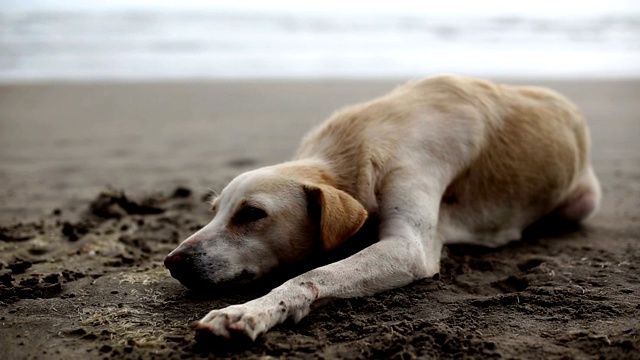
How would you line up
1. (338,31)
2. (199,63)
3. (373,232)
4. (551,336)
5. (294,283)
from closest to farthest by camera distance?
1. (551,336)
2. (294,283)
3. (373,232)
4. (199,63)
5. (338,31)

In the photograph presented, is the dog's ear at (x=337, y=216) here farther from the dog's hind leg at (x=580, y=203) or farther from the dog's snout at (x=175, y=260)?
the dog's hind leg at (x=580, y=203)

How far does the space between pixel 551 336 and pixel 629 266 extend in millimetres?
1343

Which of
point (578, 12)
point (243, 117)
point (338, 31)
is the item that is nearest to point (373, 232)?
point (243, 117)

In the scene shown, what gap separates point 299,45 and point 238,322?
17446 mm

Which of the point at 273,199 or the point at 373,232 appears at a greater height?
the point at 273,199

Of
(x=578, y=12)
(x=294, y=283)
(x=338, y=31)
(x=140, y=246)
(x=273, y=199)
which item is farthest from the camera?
(x=578, y=12)

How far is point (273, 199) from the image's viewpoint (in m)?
3.78

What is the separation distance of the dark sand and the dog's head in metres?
0.15

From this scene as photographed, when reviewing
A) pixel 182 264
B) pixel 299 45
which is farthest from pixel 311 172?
pixel 299 45

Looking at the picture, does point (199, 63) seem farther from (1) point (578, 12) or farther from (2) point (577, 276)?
(1) point (578, 12)

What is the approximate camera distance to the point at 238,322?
299cm

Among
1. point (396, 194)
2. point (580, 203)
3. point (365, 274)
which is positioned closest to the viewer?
point (365, 274)

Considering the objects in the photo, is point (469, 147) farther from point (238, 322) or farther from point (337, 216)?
point (238, 322)

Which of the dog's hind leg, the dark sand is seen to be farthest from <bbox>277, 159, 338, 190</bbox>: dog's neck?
the dog's hind leg
